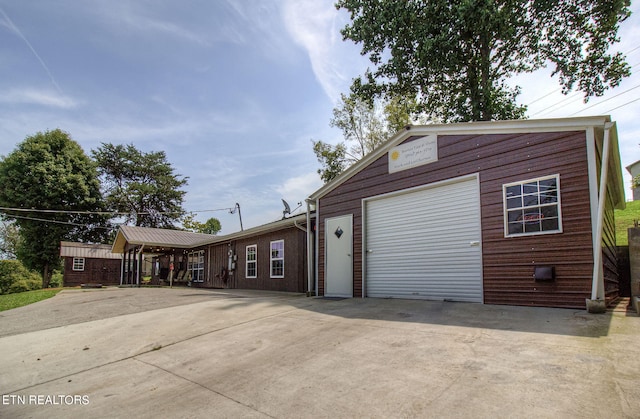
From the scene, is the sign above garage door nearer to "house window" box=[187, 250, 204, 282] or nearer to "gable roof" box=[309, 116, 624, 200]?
"gable roof" box=[309, 116, 624, 200]

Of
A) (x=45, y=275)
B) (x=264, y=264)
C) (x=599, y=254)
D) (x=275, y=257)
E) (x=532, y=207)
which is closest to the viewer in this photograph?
(x=599, y=254)

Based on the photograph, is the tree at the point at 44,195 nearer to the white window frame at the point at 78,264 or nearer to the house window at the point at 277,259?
the white window frame at the point at 78,264

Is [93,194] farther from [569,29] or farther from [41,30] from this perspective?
[569,29]

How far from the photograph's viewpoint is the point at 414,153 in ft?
25.9

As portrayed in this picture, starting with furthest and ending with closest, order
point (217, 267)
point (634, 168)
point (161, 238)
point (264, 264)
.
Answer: point (634, 168) → point (161, 238) → point (217, 267) → point (264, 264)

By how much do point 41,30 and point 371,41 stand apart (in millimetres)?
12062

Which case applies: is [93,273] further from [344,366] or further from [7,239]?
[344,366]

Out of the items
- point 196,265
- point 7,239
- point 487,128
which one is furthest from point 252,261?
point 7,239

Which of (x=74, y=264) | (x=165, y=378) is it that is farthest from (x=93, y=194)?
(x=165, y=378)

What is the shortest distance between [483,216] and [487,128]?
172 cm

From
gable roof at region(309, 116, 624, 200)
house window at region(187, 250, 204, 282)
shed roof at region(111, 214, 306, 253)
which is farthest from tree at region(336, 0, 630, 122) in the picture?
house window at region(187, 250, 204, 282)

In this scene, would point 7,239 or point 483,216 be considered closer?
point 483,216

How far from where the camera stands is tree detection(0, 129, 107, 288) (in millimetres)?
28375

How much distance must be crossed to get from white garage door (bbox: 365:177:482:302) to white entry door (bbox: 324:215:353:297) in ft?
1.86
